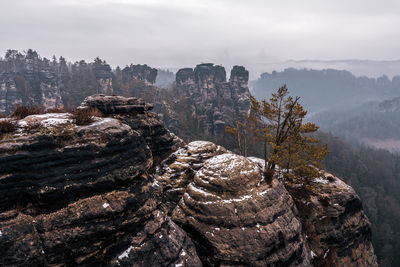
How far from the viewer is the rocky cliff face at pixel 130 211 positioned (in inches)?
317

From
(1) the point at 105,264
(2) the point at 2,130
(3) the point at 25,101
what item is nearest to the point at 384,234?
(1) the point at 105,264

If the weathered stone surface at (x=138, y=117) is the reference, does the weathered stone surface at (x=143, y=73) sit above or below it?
above

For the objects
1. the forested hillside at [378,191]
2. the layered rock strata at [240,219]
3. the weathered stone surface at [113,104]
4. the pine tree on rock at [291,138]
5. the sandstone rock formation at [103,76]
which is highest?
the sandstone rock formation at [103,76]

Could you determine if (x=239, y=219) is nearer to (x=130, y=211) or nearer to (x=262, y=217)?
(x=262, y=217)

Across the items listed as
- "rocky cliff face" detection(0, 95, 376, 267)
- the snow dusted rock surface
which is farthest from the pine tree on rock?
the snow dusted rock surface

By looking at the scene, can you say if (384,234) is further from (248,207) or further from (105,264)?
(105,264)

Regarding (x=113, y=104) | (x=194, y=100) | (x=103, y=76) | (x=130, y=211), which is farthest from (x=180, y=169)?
(x=103, y=76)

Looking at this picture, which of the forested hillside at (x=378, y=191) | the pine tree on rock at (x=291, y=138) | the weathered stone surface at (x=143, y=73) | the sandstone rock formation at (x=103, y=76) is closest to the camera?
A: the pine tree on rock at (x=291, y=138)

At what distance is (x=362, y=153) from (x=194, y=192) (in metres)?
181

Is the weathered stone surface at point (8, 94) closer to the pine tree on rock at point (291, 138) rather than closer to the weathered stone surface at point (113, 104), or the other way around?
the weathered stone surface at point (113, 104)

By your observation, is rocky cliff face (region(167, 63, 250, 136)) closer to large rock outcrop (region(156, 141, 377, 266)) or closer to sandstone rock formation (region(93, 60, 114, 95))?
sandstone rock formation (region(93, 60, 114, 95))

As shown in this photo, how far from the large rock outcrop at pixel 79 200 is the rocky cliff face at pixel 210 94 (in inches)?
3858

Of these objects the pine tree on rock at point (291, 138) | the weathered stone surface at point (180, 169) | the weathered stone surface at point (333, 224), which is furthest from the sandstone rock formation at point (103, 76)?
the weathered stone surface at point (333, 224)

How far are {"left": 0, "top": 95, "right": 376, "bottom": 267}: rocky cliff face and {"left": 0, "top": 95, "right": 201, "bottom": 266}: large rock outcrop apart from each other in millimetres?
38
